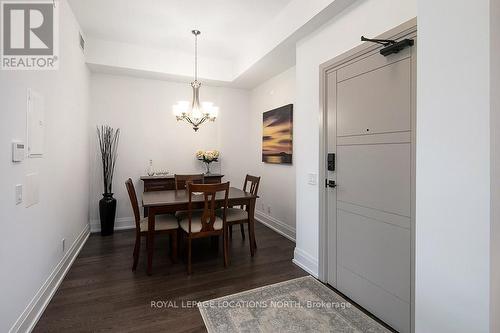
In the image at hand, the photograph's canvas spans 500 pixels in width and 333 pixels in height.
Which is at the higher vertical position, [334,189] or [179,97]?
[179,97]

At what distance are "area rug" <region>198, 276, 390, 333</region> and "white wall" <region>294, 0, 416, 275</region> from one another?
467 millimetres

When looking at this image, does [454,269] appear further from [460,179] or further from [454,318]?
[460,179]

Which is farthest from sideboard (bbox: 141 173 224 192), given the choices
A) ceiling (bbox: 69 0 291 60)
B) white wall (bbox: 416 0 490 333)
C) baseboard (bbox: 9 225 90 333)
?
white wall (bbox: 416 0 490 333)

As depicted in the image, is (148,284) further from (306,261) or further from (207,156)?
(207,156)

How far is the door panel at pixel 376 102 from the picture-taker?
1806 millimetres

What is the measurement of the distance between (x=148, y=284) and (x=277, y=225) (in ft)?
7.67

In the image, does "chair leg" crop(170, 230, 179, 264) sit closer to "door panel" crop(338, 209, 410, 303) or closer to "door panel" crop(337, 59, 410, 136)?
"door panel" crop(338, 209, 410, 303)

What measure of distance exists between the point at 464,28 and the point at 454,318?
135 centimetres

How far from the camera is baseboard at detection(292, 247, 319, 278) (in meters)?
2.71

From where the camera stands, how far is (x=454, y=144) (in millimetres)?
1163

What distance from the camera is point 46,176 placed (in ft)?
7.27

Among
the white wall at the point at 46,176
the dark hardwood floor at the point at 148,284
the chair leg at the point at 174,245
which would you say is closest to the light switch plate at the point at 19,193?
the white wall at the point at 46,176

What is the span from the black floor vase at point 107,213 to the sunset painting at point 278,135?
2676 millimetres

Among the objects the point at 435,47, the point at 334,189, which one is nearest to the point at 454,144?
the point at 435,47
